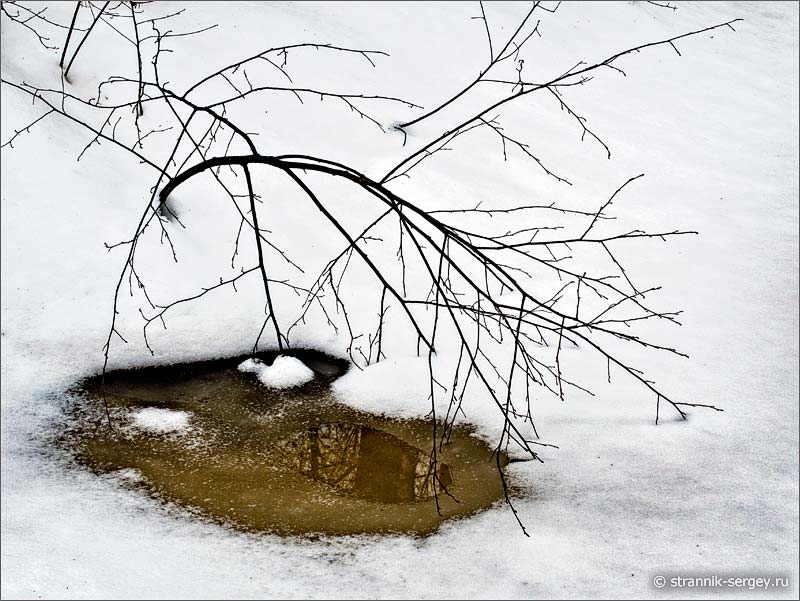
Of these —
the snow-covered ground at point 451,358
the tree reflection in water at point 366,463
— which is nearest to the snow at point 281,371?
the snow-covered ground at point 451,358

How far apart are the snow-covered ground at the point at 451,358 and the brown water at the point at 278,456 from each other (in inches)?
3.9

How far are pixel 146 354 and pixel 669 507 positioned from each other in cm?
217

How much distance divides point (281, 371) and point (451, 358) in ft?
2.47

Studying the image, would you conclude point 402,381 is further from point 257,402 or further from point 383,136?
point 383,136

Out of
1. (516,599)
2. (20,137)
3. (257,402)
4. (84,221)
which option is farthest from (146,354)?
(516,599)

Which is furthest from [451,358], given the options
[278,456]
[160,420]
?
[160,420]

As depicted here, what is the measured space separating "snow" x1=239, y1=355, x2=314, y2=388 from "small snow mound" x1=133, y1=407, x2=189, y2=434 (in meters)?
0.38

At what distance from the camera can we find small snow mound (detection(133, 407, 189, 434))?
327cm

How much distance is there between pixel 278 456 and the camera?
317cm

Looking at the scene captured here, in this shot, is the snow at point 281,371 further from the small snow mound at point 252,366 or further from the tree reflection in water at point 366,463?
the tree reflection in water at point 366,463

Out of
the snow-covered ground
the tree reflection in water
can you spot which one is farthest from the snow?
the tree reflection in water

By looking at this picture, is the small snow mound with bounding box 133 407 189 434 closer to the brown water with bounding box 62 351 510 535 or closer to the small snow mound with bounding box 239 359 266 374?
the brown water with bounding box 62 351 510 535

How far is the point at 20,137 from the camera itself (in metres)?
4.32

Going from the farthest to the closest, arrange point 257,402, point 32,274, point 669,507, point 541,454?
1. point 32,274
2. point 257,402
3. point 541,454
4. point 669,507
